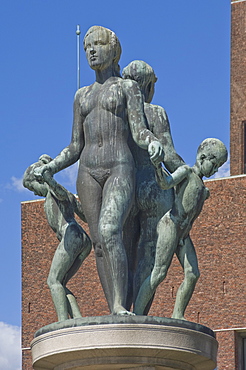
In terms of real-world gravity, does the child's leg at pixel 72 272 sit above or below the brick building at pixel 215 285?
below

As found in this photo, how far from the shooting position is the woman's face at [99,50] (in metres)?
15.9

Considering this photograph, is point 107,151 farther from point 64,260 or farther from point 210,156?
point 64,260

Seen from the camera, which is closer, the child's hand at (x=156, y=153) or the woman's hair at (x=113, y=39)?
the child's hand at (x=156, y=153)

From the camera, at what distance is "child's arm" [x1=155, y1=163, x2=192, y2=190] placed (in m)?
15.2

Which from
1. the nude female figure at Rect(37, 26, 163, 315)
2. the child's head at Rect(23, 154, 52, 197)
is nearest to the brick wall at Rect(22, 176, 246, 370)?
the child's head at Rect(23, 154, 52, 197)

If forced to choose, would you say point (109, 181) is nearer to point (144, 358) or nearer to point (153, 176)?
point (153, 176)

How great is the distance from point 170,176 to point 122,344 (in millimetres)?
2224

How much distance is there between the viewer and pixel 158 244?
15641mm

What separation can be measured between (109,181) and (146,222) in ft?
2.48

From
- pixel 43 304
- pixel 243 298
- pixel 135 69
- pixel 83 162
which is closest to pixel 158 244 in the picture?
pixel 83 162

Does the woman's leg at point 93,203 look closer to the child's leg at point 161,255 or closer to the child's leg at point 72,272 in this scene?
the child's leg at point 72,272

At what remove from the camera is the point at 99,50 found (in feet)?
52.2

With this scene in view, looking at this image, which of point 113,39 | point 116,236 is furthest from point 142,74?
point 116,236

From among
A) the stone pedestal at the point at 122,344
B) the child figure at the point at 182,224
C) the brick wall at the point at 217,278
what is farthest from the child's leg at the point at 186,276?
the brick wall at the point at 217,278
